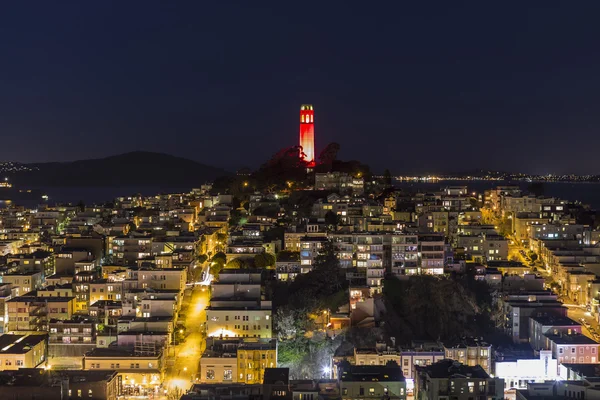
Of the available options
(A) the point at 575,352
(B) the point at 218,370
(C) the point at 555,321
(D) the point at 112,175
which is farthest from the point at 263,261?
(D) the point at 112,175

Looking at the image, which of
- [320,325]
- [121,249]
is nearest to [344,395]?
[320,325]

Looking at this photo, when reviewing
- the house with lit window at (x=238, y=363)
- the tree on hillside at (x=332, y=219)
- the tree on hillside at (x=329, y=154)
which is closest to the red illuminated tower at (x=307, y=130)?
the tree on hillside at (x=329, y=154)

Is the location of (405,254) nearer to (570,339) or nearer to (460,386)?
(570,339)

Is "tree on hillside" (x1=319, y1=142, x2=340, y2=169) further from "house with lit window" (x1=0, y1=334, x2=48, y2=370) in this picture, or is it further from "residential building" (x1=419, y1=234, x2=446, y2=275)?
"house with lit window" (x1=0, y1=334, x2=48, y2=370)

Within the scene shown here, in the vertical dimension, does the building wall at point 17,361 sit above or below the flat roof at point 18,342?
below

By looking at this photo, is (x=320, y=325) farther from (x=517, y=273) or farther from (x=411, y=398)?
(x=517, y=273)

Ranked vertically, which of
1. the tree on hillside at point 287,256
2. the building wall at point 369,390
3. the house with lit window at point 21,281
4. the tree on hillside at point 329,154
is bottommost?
the building wall at point 369,390

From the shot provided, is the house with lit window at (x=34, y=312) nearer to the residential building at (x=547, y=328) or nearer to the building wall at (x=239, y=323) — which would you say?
the building wall at (x=239, y=323)
